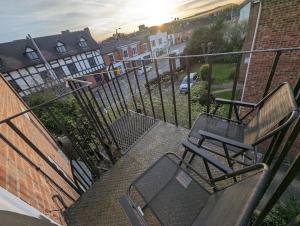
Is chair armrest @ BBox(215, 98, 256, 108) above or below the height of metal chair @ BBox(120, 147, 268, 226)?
above

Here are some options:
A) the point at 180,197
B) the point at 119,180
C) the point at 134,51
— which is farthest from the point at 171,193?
the point at 134,51

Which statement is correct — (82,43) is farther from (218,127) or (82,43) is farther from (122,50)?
(218,127)

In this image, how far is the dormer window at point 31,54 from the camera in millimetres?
13219

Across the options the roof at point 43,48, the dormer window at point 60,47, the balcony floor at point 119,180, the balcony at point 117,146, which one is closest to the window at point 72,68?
the roof at point 43,48

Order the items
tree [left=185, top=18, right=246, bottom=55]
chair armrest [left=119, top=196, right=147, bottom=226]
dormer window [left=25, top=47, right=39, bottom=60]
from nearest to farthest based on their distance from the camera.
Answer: chair armrest [left=119, top=196, right=147, bottom=226] → dormer window [left=25, top=47, right=39, bottom=60] → tree [left=185, top=18, right=246, bottom=55]

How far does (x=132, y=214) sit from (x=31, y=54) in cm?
1698

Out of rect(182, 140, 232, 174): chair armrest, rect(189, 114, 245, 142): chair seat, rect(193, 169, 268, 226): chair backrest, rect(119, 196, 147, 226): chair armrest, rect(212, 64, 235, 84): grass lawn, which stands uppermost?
rect(193, 169, 268, 226): chair backrest

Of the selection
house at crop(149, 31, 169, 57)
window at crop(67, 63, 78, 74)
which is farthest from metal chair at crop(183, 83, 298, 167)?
house at crop(149, 31, 169, 57)

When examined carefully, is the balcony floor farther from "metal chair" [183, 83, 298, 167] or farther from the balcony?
"metal chair" [183, 83, 298, 167]

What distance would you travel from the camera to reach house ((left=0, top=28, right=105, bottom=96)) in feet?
40.9

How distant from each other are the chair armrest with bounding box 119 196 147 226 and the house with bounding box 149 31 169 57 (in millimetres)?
25049

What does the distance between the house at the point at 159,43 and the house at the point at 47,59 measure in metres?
9.62

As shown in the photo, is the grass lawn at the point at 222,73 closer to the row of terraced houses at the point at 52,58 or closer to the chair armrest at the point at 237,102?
the row of terraced houses at the point at 52,58

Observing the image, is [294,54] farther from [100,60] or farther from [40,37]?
[40,37]
